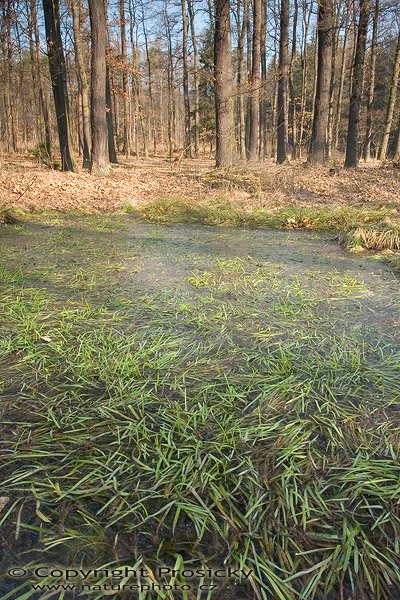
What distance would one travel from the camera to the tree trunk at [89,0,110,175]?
34.3ft

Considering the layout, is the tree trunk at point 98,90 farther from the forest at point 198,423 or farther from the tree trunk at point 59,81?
the forest at point 198,423

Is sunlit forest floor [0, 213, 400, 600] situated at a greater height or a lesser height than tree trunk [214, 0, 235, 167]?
lesser

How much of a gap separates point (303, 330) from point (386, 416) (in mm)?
917

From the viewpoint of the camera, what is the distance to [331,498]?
1.24 m

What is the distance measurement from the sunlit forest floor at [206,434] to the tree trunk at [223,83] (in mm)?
8799

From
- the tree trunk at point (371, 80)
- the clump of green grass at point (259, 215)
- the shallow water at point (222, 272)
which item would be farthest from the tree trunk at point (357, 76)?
the shallow water at point (222, 272)

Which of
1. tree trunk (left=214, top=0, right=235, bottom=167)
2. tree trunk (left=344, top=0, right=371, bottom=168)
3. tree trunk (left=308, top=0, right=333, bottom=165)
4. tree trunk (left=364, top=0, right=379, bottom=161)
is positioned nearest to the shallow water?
tree trunk (left=214, top=0, right=235, bottom=167)

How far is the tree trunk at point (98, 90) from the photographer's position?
1047 centimetres

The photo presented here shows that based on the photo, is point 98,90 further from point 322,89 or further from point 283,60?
point 283,60

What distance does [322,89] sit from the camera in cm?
1197

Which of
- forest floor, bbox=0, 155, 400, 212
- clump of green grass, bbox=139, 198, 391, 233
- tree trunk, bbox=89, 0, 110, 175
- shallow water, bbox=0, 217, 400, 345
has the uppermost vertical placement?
tree trunk, bbox=89, 0, 110, 175

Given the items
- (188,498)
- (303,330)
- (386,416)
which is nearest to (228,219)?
(303,330)

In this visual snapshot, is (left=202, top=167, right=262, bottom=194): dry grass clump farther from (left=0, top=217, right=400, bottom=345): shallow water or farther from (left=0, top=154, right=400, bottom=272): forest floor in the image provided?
(left=0, top=217, right=400, bottom=345): shallow water

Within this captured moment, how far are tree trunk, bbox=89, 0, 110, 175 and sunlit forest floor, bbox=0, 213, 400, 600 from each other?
8.47 metres
